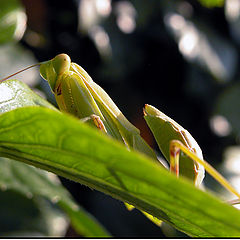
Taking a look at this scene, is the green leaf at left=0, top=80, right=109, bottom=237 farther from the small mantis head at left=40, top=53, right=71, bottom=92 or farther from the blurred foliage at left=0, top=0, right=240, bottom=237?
the blurred foliage at left=0, top=0, right=240, bottom=237

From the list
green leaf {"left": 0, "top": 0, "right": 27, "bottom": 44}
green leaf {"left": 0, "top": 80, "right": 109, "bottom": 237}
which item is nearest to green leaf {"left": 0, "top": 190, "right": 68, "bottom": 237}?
green leaf {"left": 0, "top": 80, "right": 109, "bottom": 237}

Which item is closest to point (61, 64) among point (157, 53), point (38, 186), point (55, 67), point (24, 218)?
point (55, 67)

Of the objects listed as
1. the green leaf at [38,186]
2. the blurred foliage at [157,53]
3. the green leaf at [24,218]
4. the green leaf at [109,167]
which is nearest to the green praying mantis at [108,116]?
the green leaf at [38,186]

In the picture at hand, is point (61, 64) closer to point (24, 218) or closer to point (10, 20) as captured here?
point (10, 20)

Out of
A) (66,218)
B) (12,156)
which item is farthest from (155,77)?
(12,156)

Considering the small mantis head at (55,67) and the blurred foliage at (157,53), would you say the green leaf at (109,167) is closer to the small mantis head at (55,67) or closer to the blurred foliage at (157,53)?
the small mantis head at (55,67)

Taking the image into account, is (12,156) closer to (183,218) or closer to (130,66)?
(183,218)

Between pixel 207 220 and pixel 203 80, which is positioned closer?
pixel 207 220
